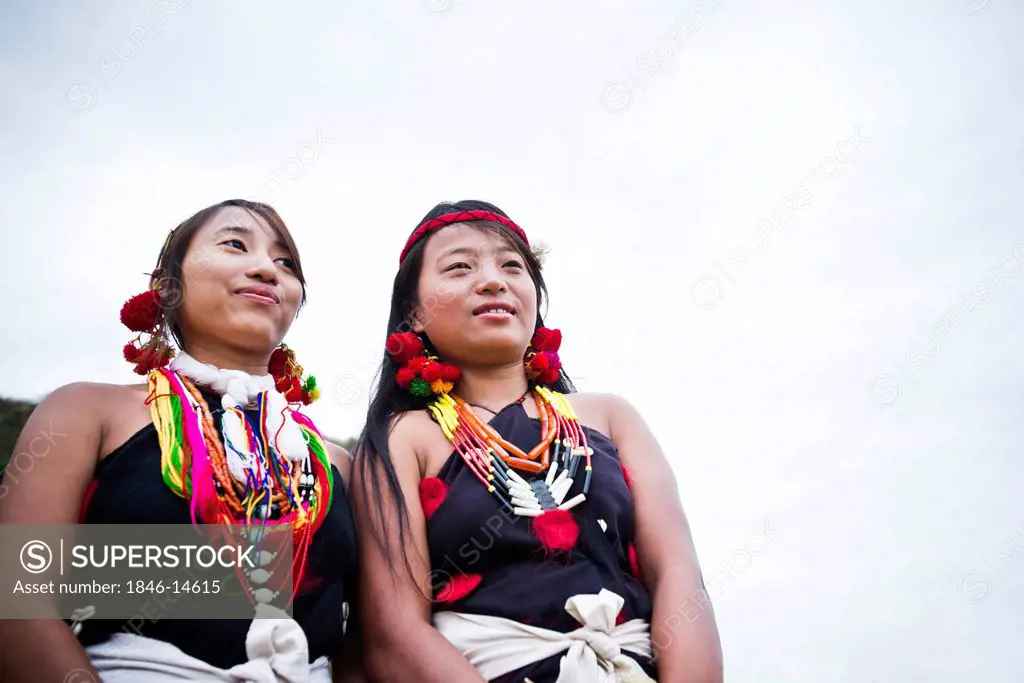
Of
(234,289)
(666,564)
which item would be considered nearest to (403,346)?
(234,289)

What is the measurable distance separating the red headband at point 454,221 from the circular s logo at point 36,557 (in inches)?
76.2

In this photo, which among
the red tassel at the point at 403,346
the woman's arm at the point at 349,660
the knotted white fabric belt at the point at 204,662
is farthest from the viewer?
the red tassel at the point at 403,346

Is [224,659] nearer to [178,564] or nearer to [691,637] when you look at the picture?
[178,564]

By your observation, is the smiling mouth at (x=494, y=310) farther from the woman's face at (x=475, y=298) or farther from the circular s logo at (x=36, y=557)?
the circular s logo at (x=36, y=557)

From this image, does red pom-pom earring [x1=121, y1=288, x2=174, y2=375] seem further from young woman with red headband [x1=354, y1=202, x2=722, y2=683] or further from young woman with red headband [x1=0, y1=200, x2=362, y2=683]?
young woman with red headband [x1=354, y1=202, x2=722, y2=683]

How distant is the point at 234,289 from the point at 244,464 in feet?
2.28

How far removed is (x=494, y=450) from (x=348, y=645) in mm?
875

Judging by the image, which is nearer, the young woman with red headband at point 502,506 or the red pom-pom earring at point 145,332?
the young woman with red headband at point 502,506

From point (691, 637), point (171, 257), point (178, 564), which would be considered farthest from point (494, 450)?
point (171, 257)

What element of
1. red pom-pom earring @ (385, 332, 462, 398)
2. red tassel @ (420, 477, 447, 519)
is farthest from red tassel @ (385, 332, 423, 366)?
red tassel @ (420, 477, 447, 519)

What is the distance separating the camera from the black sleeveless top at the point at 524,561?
9.69 ft

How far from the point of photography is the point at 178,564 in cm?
277

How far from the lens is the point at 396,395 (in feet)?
12.4

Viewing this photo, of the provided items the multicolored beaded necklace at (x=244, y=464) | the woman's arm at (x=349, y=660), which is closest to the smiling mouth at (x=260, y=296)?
the multicolored beaded necklace at (x=244, y=464)
